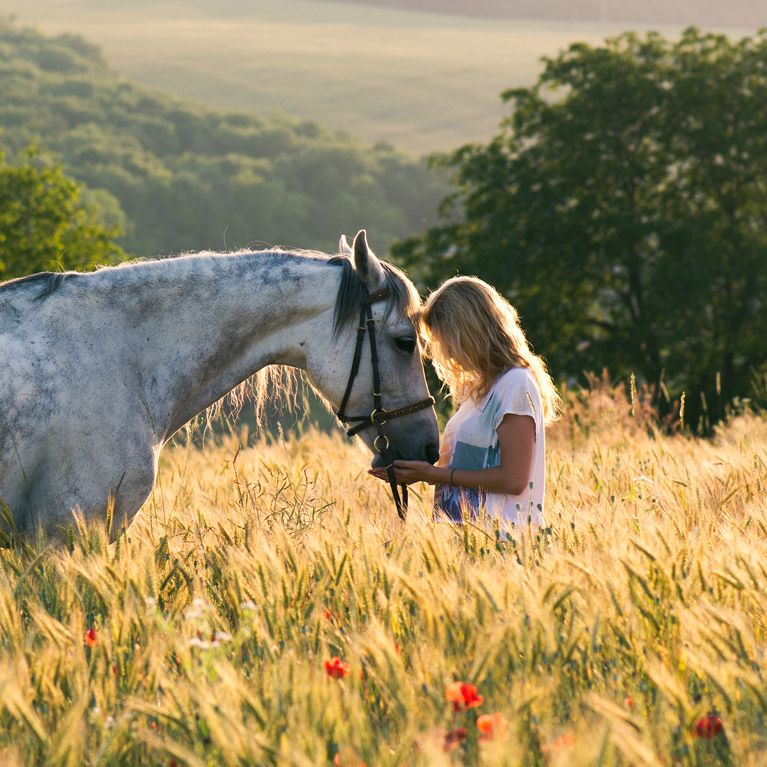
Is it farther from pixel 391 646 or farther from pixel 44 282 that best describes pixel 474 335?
pixel 391 646

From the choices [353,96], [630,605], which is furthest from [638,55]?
[353,96]

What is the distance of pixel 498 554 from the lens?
3.85 metres

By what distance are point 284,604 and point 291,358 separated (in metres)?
2.05

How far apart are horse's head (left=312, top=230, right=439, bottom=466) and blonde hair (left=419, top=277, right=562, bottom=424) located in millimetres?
125

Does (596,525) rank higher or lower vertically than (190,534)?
higher

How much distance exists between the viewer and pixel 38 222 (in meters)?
31.2

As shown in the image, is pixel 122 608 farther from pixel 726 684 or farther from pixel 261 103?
pixel 261 103

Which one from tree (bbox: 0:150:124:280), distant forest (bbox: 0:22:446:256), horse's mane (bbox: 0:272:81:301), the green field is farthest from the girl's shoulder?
the green field

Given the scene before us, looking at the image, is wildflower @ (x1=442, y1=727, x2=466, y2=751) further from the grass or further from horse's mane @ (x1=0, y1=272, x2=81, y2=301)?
horse's mane @ (x1=0, y1=272, x2=81, y2=301)

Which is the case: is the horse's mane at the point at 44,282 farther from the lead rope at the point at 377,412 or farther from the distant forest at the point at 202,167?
the distant forest at the point at 202,167

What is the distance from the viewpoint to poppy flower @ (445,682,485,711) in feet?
7.75

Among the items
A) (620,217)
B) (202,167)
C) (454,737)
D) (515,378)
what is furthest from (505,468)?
(202,167)

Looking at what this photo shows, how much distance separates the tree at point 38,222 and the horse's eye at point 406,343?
26.6 metres

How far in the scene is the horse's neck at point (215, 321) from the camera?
487cm
